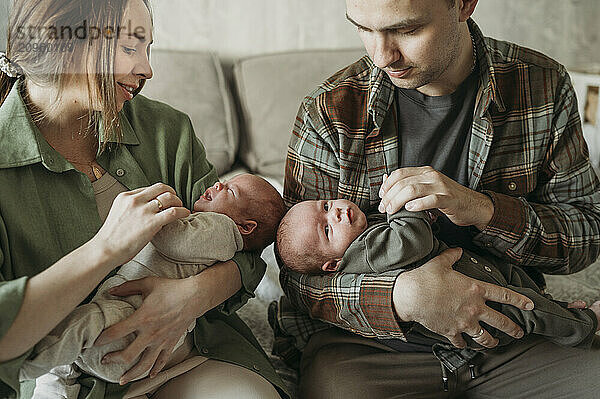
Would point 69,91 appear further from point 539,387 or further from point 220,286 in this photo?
point 539,387

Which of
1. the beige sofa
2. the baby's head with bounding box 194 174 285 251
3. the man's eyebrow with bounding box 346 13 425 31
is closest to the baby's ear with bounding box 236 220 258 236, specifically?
the baby's head with bounding box 194 174 285 251

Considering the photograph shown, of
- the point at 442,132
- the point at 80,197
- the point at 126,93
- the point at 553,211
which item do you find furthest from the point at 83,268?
the point at 553,211

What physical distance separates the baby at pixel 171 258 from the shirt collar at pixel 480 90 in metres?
0.24

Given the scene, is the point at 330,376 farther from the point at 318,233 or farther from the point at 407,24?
the point at 407,24

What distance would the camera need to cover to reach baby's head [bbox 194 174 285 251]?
1119 mm

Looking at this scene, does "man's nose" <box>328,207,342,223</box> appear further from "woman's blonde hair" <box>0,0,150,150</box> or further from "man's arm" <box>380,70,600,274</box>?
"woman's blonde hair" <box>0,0,150,150</box>

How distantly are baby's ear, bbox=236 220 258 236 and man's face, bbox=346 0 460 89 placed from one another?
13.3 inches

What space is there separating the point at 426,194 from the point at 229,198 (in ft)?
1.08

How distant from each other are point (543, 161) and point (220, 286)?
649mm

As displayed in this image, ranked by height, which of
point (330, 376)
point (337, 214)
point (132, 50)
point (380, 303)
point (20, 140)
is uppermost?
point (132, 50)

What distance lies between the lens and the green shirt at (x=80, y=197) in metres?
0.95

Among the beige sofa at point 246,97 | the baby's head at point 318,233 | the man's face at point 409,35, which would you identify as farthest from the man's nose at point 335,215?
the beige sofa at point 246,97

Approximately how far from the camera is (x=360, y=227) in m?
1.13

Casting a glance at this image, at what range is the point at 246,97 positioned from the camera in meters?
1.99
